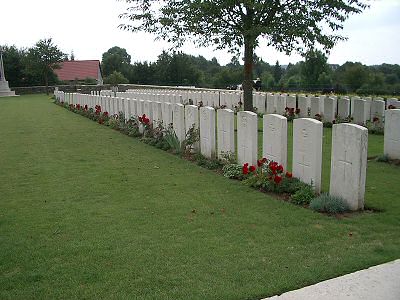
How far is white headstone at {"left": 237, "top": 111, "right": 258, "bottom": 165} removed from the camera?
23.1 feet

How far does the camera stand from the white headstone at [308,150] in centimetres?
573

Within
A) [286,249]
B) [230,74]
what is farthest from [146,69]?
[286,249]

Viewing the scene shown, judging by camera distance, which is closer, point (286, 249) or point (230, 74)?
point (286, 249)

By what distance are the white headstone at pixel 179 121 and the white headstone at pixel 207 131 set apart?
990 millimetres

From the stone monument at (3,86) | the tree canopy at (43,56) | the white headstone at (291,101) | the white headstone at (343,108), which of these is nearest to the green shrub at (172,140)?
the white headstone at (343,108)

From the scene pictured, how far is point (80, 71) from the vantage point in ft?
207

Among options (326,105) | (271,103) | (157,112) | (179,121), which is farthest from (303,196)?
(271,103)

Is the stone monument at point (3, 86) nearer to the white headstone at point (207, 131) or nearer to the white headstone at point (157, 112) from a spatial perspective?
the white headstone at point (157, 112)

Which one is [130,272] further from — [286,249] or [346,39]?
[346,39]

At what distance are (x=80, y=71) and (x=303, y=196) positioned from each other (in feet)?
202

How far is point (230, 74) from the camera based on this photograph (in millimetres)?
51219

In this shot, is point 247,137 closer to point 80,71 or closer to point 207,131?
point 207,131

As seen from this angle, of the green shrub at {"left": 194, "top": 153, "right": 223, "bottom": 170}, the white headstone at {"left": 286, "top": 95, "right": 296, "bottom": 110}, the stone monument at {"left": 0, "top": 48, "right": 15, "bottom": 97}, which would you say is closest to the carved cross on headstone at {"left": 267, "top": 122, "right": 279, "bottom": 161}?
the green shrub at {"left": 194, "top": 153, "right": 223, "bottom": 170}

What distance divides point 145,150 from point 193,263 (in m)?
6.37
